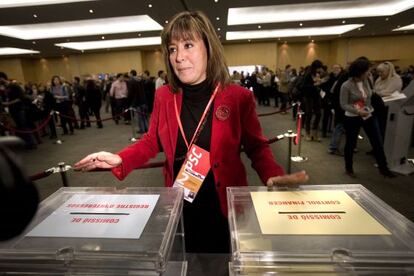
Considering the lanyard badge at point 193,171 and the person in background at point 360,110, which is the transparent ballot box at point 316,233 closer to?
the lanyard badge at point 193,171

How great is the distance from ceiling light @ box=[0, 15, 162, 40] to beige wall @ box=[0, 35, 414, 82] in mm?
5277

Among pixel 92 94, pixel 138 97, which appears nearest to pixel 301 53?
pixel 138 97

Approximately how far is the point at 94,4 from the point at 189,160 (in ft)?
27.3

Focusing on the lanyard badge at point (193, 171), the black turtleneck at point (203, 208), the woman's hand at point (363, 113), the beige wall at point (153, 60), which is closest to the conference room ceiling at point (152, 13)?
the woman's hand at point (363, 113)

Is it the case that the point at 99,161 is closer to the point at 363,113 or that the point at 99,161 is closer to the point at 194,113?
the point at 194,113

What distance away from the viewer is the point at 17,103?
6.27m

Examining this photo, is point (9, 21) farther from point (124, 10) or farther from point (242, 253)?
point (242, 253)

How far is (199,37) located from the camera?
1113mm

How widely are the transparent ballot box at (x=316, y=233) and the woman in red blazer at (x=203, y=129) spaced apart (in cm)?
28

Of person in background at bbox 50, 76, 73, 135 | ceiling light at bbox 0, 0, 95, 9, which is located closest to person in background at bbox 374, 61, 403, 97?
person in background at bbox 50, 76, 73, 135

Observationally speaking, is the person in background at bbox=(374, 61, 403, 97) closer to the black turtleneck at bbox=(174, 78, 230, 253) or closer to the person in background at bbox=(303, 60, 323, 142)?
the person in background at bbox=(303, 60, 323, 142)

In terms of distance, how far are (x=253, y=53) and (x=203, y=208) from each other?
18.8 m

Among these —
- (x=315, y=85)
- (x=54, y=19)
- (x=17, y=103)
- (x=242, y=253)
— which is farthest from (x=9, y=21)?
(x=242, y=253)

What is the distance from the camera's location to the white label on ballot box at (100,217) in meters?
0.63
